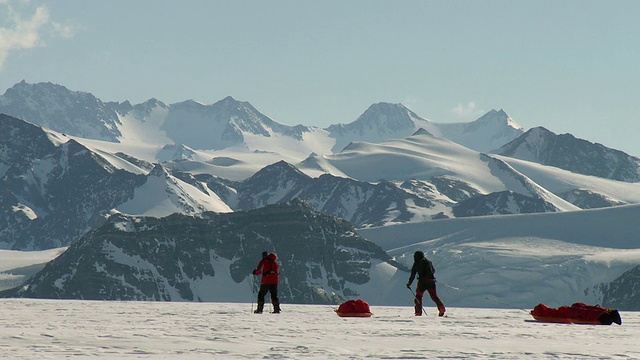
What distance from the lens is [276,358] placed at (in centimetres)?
1892

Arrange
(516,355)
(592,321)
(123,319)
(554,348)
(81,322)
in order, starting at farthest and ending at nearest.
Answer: (592,321), (123,319), (81,322), (554,348), (516,355)

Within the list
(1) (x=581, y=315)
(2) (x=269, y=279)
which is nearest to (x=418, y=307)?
(2) (x=269, y=279)

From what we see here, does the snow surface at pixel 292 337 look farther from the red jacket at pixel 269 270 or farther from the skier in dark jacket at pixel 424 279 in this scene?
the red jacket at pixel 269 270

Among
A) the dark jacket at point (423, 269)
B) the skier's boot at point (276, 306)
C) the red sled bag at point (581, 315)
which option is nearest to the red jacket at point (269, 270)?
the skier's boot at point (276, 306)

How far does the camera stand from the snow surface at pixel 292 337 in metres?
19.8

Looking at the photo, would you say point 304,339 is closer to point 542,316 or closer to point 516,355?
point 516,355

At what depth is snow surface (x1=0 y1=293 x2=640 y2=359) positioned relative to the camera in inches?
781

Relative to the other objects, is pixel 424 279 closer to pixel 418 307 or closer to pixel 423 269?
pixel 423 269

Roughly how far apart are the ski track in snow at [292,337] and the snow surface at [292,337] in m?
0.02

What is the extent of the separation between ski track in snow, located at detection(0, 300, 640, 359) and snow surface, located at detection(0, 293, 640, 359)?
0.02 meters

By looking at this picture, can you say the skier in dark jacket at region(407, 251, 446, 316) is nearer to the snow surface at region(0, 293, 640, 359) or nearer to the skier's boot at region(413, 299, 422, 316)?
the skier's boot at region(413, 299, 422, 316)

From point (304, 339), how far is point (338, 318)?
10.1 metres

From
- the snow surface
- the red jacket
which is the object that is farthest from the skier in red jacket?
the snow surface

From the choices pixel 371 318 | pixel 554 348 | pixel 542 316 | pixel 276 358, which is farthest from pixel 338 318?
pixel 276 358
